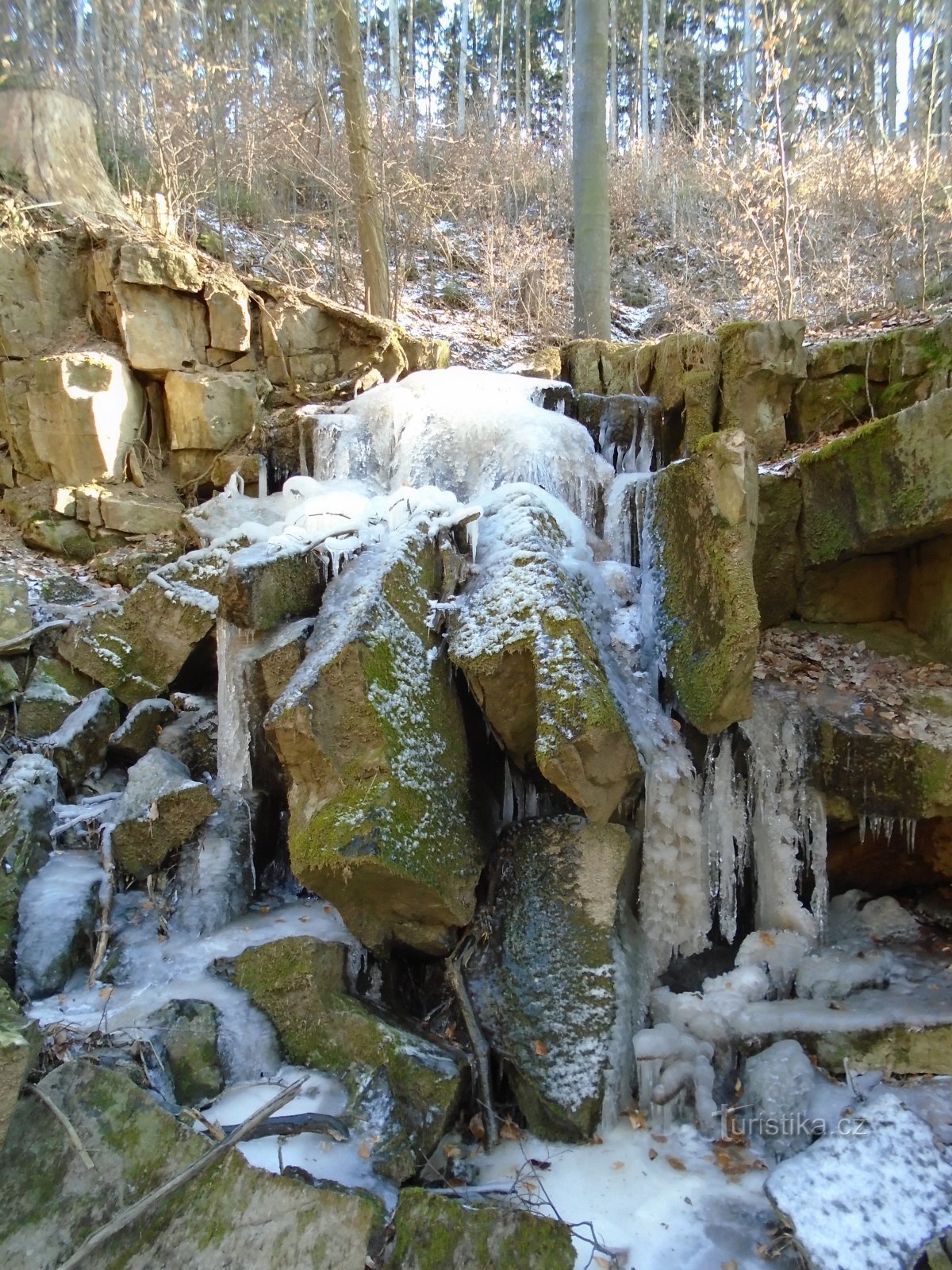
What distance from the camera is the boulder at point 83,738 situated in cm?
626

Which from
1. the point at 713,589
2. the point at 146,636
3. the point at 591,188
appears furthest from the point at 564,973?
the point at 591,188

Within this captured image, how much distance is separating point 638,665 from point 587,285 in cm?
761

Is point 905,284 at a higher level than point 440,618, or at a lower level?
higher

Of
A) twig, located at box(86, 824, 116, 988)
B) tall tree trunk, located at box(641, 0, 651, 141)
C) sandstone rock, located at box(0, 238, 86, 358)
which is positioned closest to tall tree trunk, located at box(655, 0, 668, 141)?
tall tree trunk, located at box(641, 0, 651, 141)

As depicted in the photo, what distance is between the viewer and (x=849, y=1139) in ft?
12.0

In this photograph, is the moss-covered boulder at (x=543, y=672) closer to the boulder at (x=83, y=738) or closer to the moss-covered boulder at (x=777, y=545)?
the moss-covered boulder at (x=777, y=545)

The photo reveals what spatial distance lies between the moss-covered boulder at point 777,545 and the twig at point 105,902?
16.4ft

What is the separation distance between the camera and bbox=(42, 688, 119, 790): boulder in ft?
20.5

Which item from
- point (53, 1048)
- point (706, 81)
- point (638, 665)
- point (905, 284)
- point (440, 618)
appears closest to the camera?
point (53, 1048)

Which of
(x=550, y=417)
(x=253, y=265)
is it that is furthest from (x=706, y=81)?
Result: (x=550, y=417)

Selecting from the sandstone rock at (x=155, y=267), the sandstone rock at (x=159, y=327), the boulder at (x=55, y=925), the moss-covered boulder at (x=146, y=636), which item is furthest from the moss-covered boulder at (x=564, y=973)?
the sandstone rock at (x=155, y=267)

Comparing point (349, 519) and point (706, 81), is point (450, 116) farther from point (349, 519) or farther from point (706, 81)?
point (349, 519)

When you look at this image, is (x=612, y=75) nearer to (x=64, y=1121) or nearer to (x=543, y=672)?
(x=543, y=672)

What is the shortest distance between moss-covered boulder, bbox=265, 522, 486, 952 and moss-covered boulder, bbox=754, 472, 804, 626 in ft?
9.32
